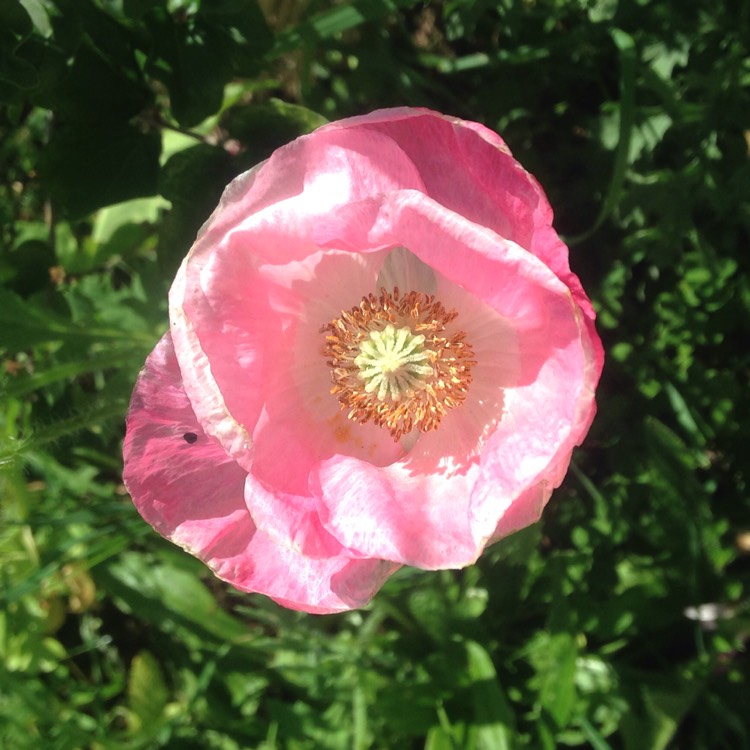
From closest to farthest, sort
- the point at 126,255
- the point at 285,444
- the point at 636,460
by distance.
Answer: the point at 285,444 → the point at 636,460 → the point at 126,255

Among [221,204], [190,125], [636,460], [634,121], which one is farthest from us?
[636,460]

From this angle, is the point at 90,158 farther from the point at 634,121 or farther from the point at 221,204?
the point at 634,121

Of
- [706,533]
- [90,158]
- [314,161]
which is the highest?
[314,161]

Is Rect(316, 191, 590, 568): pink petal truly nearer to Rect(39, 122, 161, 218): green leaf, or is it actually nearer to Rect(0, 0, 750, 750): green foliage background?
Rect(0, 0, 750, 750): green foliage background

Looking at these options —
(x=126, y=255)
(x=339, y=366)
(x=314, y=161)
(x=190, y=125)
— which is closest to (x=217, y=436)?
(x=339, y=366)

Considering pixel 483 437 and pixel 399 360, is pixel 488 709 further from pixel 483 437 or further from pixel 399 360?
pixel 399 360

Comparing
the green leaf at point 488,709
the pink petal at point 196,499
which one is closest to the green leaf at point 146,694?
the green leaf at point 488,709

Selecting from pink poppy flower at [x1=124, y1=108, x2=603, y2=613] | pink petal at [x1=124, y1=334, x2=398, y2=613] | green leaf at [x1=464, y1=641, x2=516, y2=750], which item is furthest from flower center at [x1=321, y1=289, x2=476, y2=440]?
green leaf at [x1=464, y1=641, x2=516, y2=750]
